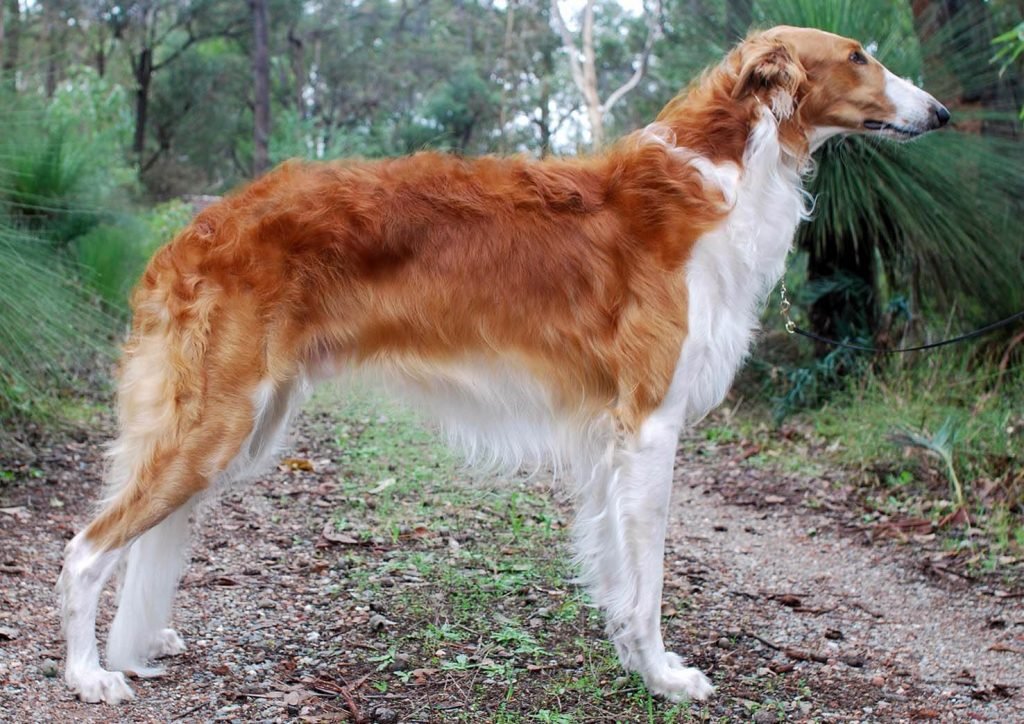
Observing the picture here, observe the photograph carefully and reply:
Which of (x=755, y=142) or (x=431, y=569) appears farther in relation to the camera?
(x=431, y=569)

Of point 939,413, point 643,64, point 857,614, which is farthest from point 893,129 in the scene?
point 643,64

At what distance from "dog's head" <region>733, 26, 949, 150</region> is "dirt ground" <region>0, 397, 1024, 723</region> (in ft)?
6.15

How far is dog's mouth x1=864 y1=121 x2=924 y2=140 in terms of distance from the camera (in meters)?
3.59

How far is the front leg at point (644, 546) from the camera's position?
3314 millimetres

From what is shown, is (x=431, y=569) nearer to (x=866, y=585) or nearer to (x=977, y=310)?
(x=866, y=585)

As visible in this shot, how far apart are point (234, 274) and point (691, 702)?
197 centimetres

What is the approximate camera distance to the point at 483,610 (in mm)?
3982

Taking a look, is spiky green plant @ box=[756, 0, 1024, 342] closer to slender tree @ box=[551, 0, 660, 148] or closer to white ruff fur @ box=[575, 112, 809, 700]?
white ruff fur @ box=[575, 112, 809, 700]

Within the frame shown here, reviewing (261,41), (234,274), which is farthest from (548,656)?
(261,41)

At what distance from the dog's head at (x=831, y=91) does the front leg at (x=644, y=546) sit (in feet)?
3.87

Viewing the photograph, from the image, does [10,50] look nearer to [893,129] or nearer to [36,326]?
[36,326]

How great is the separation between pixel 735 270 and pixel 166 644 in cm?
228

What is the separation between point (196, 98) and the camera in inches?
1217

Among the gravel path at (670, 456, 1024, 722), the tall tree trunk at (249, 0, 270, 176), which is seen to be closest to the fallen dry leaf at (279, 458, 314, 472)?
the gravel path at (670, 456, 1024, 722)
